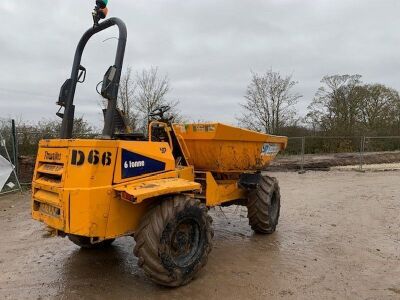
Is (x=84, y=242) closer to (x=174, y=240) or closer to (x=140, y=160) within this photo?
(x=174, y=240)

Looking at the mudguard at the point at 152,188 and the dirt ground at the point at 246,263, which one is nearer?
the mudguard at the point at 152,188

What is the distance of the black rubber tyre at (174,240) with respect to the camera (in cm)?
423

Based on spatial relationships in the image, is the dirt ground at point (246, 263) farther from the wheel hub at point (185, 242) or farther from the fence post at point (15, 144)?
the fence post at point (15, 144)

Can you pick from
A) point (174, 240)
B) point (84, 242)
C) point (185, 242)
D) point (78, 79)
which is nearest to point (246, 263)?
point (185, 242)

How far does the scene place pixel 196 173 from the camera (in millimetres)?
6047

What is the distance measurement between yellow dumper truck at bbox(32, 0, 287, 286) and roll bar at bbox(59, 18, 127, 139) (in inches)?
0.4

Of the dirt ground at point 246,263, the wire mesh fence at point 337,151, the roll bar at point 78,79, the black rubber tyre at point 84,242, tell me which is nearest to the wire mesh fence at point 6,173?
the dirt ground at point 246,263

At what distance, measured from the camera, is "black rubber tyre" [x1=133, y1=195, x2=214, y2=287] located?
423 cm

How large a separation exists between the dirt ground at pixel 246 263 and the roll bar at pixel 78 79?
170cm

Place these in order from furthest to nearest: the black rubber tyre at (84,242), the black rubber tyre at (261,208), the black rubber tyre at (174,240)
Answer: the black rubber tyre at (261,208) → the black rubber tyre at (84,242) → the black rubber tyre at (174,240)

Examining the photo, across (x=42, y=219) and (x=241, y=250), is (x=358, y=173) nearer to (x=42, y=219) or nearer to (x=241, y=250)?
(x=241, y=250)

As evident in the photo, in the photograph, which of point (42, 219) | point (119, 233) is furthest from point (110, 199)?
point (42, 219)

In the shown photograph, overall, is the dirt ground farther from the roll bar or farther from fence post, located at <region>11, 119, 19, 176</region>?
fence post, located at <region>11, 119, 19, 176</region>

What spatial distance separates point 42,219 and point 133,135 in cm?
140
